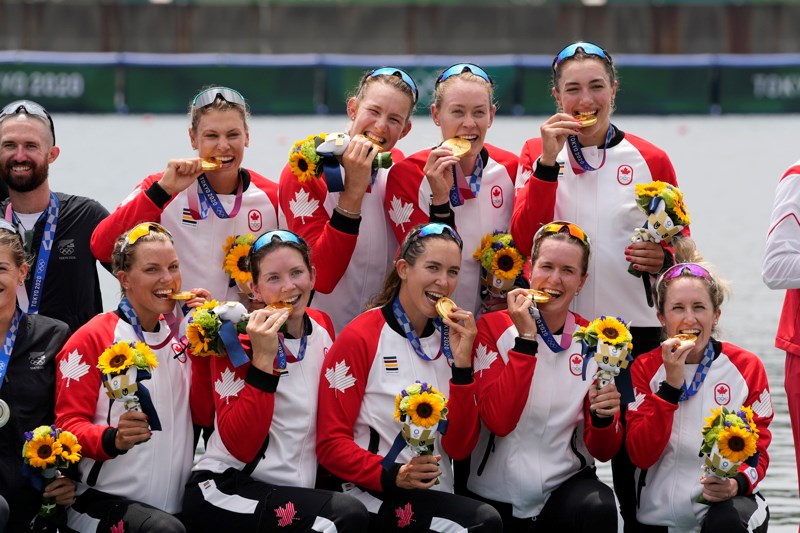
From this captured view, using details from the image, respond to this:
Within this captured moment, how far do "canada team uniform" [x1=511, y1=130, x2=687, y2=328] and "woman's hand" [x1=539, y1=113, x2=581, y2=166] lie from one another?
22 centimetres

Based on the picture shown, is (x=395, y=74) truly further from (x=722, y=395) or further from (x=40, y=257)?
(x=722, y=395)

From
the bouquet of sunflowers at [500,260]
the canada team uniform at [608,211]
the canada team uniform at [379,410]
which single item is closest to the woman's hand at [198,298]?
the canada team uniform at [379,410]

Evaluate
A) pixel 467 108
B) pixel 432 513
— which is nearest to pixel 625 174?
pixel 467 108

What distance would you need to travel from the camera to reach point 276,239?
285 inches

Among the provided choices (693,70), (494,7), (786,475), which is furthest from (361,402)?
(494,7)

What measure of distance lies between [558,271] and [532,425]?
80cm

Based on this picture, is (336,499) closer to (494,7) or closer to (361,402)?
(361,402)

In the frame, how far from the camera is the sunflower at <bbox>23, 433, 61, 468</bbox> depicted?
665 cm

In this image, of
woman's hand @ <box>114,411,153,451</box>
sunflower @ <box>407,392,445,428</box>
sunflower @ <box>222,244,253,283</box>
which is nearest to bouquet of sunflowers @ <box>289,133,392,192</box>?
sunflower @ <box>222,244,253,283</box>

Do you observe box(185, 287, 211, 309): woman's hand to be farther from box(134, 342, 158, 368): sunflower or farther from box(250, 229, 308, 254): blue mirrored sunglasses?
box(134, 342, 158, 368): sunflower

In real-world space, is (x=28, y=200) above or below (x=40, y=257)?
above

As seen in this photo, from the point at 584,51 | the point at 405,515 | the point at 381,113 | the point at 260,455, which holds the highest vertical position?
the point at 584,51

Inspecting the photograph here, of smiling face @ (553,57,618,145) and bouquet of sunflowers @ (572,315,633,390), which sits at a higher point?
smiling face @ (553,57,618,145)

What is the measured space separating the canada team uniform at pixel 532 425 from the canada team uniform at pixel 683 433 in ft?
0.57
